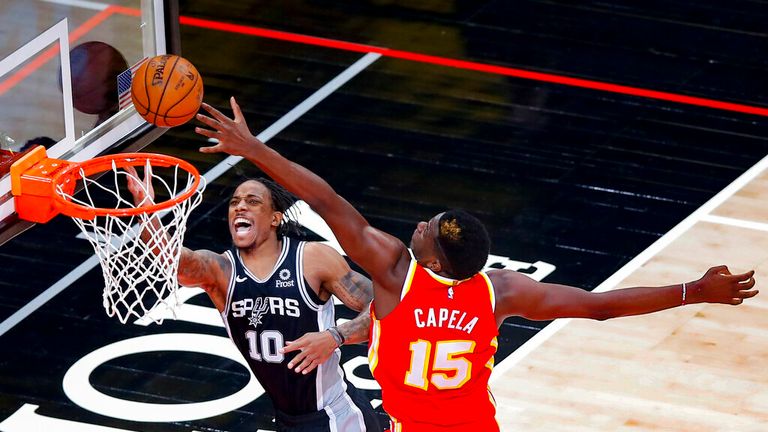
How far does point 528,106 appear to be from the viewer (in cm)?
1226

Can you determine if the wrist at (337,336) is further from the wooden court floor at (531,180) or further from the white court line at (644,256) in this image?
the white court line at (644,256)

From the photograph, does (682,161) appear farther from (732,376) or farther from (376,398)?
(376,398)

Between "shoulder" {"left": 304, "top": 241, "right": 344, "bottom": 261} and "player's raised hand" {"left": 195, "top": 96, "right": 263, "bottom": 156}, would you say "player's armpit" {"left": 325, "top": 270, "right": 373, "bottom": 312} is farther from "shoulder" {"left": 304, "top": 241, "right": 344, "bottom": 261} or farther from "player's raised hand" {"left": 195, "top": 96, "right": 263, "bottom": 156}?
"player's raised hand" {"left": 195, "top": 96, "right": 263, "bottom": 156}

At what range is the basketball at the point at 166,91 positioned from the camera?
7.23 m

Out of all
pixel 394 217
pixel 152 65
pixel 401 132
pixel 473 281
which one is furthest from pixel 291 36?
pixel 473 281

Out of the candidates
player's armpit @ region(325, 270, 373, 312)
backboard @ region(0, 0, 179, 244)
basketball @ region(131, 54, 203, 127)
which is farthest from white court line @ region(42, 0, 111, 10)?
player's armpit @ region(325, 270, 373, 312)

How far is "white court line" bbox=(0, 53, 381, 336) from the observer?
32.1 ft

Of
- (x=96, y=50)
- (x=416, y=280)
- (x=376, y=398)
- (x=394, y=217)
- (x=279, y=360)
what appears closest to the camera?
(x=416, y=280)

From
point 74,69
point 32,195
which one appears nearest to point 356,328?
point 32,195

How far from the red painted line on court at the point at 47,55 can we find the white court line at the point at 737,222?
4.40 metres

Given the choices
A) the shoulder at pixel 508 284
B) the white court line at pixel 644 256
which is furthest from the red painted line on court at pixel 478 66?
the shoulder at pixel 508 284

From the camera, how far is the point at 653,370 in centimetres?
911

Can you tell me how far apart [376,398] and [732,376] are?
196 cm

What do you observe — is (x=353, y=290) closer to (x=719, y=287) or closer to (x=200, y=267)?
(x=200, y=267)
